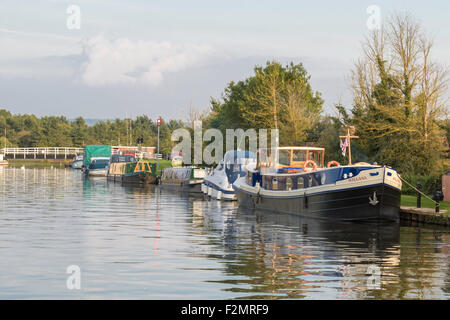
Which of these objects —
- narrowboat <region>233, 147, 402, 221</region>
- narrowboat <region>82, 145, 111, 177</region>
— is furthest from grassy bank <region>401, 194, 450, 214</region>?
narrowboat <region>82, 145, 111, 177</region>

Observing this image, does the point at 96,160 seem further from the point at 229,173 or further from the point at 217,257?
the point at 217,257

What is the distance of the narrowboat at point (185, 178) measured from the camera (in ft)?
195

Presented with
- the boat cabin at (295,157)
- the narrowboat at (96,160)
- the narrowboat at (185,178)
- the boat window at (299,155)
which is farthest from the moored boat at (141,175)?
the boat window at (299,155)

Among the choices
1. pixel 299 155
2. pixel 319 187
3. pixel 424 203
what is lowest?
pixel 424 203

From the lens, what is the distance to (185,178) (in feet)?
217

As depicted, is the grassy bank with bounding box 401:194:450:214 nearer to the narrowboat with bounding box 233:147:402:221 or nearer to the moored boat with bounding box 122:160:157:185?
the narrowboat with bounding box 233:147:402:221

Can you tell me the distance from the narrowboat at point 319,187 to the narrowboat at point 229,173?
722 centimetres

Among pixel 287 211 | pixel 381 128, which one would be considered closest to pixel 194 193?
pixel 381 128

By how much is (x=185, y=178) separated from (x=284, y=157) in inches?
1058

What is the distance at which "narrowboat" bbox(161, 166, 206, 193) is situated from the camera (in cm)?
5947

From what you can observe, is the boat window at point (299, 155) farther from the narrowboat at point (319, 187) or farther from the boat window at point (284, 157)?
the boat window at point (284, 157)

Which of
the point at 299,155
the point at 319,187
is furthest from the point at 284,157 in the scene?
the point at 319,187
